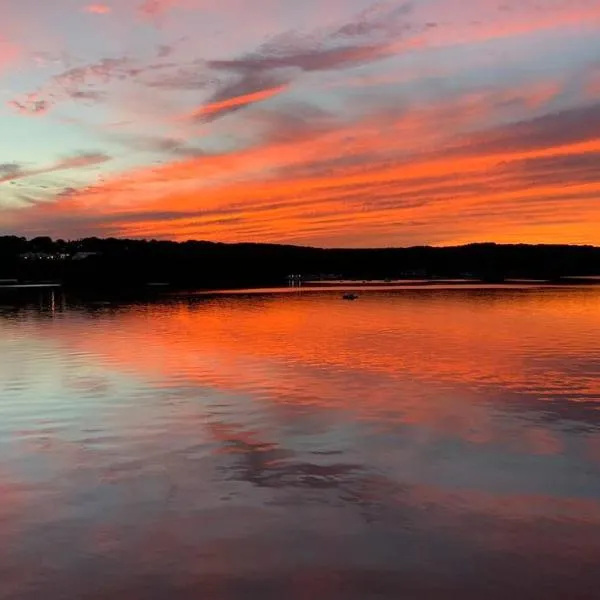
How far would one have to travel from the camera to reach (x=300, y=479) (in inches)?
641

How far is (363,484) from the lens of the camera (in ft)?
52.3

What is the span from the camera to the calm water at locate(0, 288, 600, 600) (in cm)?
1135

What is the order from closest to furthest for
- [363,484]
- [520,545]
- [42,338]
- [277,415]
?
[520,545]
[363,484]
[277,415]
[42,338]

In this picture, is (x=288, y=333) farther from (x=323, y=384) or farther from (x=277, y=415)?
(x=277, y=415)

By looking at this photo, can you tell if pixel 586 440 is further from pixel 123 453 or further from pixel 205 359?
pixel 205 359

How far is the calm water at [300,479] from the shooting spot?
11.4 metres

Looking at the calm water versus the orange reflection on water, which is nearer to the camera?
the calm water

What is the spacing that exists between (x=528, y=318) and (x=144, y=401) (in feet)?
169

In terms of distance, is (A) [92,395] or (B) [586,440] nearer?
(B) [586,440]

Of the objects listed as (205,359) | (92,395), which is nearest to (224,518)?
(92,395)

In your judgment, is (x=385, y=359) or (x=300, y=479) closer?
(x=300, y=479)

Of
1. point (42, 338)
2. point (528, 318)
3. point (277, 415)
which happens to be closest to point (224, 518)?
point (277, 415)

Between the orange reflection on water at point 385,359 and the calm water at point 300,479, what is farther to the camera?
the orange reflection on water at point 385,359

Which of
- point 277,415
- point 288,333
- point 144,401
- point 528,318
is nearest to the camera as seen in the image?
point 277,415
